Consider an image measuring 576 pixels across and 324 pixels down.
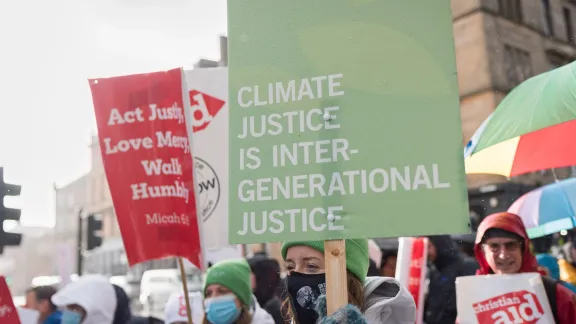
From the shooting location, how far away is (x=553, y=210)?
6.02m

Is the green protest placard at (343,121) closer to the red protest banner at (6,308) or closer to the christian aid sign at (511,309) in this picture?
the christian aid sign at (511,309)

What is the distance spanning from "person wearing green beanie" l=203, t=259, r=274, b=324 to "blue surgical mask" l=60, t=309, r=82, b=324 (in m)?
1.24

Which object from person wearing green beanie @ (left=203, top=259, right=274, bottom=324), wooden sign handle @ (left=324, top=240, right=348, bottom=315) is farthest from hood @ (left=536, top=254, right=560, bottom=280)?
wooden sign handle @ (left=324, top=240, right=348, bottom=315)

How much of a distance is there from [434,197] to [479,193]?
17.5m

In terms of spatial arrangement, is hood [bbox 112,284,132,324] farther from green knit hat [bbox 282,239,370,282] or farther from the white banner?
green knit hat [bbox 282,239,370,282]

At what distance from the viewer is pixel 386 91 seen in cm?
186

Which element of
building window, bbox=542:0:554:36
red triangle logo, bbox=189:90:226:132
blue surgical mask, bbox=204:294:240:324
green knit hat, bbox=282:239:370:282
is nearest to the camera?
green knit hat, bbox=282:239:370:282

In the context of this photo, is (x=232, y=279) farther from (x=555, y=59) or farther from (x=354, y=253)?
(x=555, y=59)

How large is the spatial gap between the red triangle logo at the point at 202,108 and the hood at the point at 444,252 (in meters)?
2.18

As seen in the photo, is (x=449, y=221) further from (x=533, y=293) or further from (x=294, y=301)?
(x=533, y=293)

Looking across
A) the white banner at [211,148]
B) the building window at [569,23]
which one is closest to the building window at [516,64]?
the building window at [569,23]

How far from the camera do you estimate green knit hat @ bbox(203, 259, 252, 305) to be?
3.60m

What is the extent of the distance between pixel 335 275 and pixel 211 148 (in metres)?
2.53

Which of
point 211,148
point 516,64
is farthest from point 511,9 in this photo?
point 211,148
